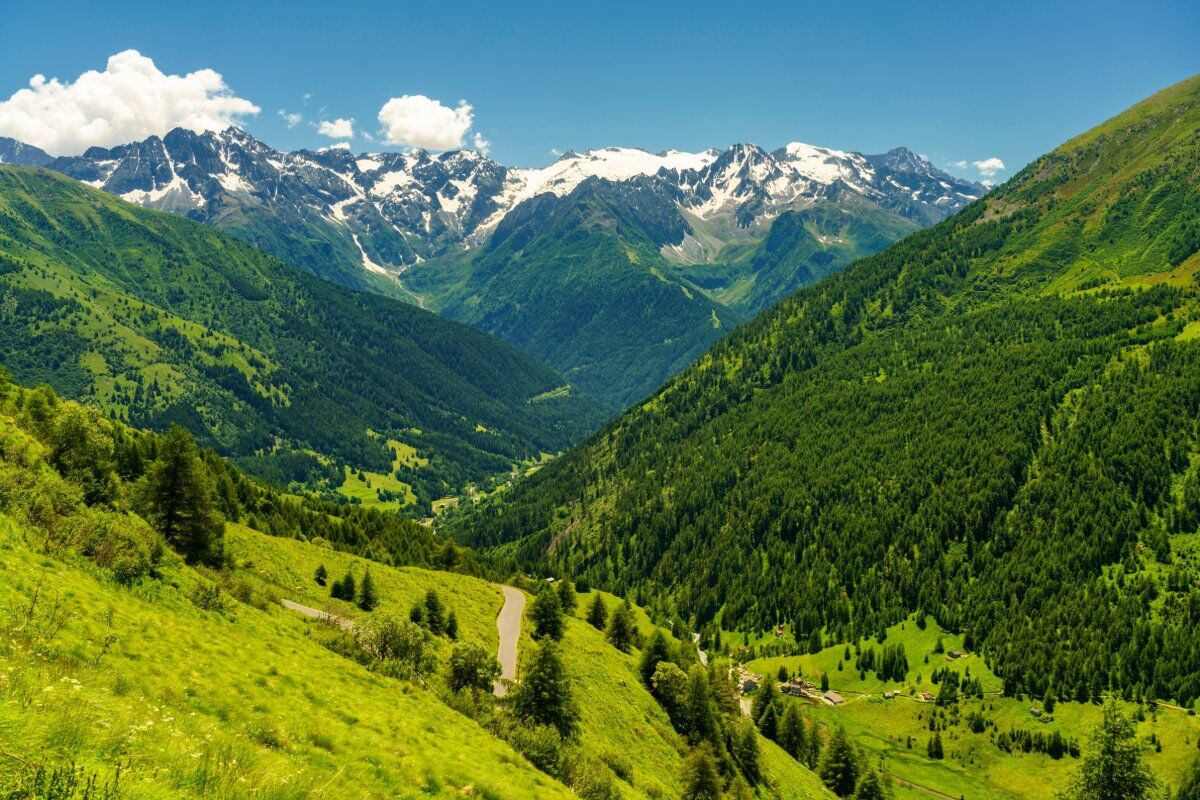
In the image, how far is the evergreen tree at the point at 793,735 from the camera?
12980 centimetres

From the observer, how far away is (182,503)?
60.2m

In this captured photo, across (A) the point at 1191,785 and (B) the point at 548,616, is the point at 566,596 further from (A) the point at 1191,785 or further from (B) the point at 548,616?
(A) the point at 1191,785

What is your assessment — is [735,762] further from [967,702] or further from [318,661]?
[967,702]

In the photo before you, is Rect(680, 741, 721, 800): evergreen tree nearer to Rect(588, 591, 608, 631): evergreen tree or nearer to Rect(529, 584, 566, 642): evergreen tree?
Rect(529, 584, 566, 642): evergreen tree

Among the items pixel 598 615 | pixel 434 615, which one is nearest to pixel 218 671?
pixel 434 615

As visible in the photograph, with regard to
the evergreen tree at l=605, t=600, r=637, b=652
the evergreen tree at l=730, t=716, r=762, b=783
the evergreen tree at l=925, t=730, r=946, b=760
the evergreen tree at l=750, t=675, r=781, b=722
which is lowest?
the evergreen tree at l=925, t=730, r=946, b=760

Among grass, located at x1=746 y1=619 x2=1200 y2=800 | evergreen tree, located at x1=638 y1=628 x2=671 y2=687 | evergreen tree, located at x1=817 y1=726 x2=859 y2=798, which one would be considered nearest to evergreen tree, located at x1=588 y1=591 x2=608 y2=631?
evergreen tree, located at x1=638 y1=628 x2=671 y2=687

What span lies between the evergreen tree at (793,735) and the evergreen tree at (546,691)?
289 ft

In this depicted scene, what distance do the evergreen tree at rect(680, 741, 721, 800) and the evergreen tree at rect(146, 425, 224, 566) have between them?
56.4 m

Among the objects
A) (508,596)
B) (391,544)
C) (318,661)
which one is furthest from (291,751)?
(391,544)

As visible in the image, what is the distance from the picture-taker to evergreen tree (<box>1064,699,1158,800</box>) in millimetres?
97438

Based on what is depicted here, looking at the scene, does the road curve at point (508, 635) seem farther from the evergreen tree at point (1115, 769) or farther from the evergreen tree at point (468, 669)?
the evergreen tree at point (1115, 769)

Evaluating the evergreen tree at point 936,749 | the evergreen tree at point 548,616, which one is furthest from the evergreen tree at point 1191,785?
the evergreen tree at point 548,616

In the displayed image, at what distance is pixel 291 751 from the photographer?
2758 cm
